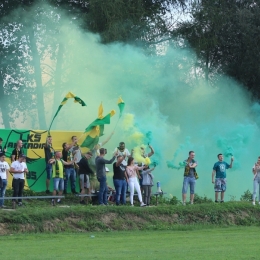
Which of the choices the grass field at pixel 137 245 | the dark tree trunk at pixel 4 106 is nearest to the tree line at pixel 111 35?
the dark tree trunk at pixel 4 106

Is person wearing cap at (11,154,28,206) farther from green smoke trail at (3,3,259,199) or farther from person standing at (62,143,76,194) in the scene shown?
green smoke trail at (3,3,259,199)

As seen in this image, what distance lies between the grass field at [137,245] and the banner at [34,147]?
4.92 m

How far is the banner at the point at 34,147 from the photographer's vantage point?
25875mm

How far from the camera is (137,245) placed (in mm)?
18547

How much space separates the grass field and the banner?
194 inches

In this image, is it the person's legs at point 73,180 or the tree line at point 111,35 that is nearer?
the person's legs at point 73,180

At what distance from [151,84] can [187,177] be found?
8.53m

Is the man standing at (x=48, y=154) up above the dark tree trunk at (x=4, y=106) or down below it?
below

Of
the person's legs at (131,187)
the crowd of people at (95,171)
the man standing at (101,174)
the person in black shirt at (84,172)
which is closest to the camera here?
the man standing at (101,174)

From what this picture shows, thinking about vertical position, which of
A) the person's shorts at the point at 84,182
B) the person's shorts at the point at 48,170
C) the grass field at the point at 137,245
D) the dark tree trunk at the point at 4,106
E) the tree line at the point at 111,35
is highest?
the tree line at the point at 111,35

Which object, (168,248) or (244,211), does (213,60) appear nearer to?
(244,211)

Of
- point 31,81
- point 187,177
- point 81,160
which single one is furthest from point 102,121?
point 31,81

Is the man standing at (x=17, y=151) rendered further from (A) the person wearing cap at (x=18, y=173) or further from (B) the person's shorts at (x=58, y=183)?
(B) the person's shorts at (x=58, y=183)

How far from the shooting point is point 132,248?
17.8 metres
